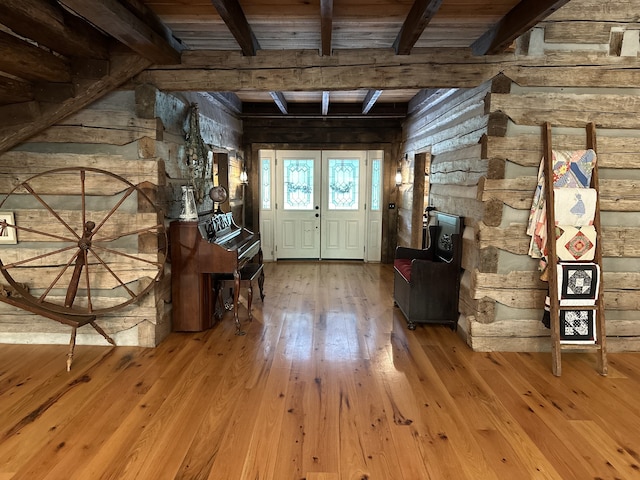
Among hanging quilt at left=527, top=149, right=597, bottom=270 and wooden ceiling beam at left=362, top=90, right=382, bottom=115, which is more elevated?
wooden ceiling beam at left=362, top=90, right=382, bottom=115

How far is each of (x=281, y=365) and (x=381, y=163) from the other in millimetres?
4826

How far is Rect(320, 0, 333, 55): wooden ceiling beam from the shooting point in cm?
237

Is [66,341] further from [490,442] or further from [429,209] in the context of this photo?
[429,209]

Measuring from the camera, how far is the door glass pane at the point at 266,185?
710cm

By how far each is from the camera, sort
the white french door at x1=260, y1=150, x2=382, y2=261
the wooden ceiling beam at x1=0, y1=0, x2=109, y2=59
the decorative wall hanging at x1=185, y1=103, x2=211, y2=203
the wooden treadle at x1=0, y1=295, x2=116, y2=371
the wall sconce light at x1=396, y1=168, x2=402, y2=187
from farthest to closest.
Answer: the white french door at x1=260, y1=150, x2=382, y2=261
the wall sconce light at x1=396, y1=168, x2=402, y2=187
the decorative wall hanging at x1=185, y1=103, x2=211, y2=203
the wooden treadle at x1=0, y1=295, x2=116, y2=371
the wooden ceiling beam at x1=0, y1=0, x2=109, y2=59

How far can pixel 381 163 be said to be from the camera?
23.1ft

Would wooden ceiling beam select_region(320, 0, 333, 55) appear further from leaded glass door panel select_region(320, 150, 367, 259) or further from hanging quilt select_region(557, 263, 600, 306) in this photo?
leaded glass door panel select_region(320, 150, 367, 259)

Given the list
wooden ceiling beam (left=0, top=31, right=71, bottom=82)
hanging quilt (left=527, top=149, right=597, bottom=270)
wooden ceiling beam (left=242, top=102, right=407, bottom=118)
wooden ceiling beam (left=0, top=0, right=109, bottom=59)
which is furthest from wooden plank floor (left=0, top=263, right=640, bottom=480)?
wooden ceiling beam (left=242, top=102, right=407, bottom=118)

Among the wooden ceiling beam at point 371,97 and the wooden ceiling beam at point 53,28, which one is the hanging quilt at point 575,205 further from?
the wooden ceiling beam at point 53,28

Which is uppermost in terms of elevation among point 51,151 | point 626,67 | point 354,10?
point 354,10

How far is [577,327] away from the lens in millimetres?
3059

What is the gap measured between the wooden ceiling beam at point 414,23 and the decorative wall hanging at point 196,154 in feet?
6.70

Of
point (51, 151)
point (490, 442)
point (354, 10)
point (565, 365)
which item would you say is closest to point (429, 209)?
point (565, 365)

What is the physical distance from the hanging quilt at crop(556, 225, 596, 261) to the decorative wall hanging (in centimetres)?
328
